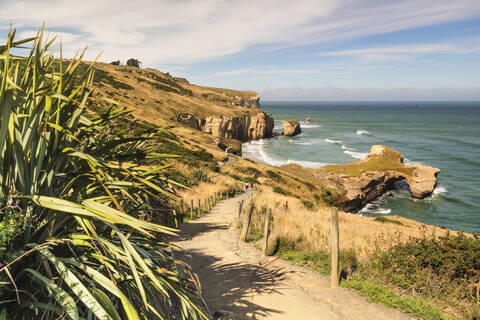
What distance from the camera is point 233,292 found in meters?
6.46

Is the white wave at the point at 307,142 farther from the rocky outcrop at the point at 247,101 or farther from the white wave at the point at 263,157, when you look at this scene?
the rocky outcrop at the point at 247,101

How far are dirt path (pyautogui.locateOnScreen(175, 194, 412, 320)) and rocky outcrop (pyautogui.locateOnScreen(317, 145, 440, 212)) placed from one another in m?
26.1

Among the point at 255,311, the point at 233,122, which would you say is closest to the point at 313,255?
the point at 255,311

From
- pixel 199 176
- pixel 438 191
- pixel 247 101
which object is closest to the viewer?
pixel 199 176

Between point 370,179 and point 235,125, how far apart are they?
42.7 m

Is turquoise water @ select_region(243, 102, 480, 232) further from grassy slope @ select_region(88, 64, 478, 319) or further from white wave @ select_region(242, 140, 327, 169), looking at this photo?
grassy slope @ select_region(88, 64, 478, 319)

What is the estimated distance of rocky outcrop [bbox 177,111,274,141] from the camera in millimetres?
60775

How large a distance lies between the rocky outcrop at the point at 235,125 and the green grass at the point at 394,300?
4961 cm

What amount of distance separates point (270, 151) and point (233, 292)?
6264 centimetres

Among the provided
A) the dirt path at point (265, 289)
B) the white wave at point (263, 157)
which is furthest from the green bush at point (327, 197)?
the dirt path at point (265, 289)

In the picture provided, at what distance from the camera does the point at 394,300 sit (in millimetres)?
6141

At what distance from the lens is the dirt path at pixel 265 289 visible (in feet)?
19.0

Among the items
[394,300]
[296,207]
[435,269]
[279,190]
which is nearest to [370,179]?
[279,190]

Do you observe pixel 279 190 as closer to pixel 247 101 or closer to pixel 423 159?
pixel 423 159
